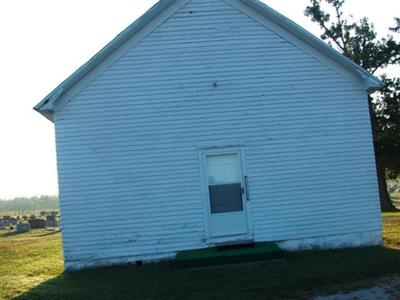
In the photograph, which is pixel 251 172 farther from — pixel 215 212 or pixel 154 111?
pixel 154 111

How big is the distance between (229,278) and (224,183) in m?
3.26

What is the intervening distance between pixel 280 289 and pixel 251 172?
14.8 feet

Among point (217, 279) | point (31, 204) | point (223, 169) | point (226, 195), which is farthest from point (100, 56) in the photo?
point (31, 204)

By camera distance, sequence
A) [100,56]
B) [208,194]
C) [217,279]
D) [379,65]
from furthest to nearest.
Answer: [379,65], [208,194], [100,56], [217,279]

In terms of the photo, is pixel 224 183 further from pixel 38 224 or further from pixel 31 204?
pixel 31 204

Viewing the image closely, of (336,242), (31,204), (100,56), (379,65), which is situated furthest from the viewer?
(31,204)

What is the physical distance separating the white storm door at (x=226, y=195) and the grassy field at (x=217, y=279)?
1429 millimetres

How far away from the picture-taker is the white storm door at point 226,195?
12.8 m

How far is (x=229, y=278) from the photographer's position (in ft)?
32.9

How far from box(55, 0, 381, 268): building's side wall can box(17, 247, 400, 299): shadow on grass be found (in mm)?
961

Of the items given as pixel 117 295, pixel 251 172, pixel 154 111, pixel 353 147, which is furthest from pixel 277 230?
pixel 117 295

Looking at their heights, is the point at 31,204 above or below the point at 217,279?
above

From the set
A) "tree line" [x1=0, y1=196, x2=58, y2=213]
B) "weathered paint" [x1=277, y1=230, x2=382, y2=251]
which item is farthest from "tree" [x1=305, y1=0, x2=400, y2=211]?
"tree line" [x1=0, y1=196, x2=58, y2=213]

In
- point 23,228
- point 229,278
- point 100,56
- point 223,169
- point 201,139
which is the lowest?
point 229,278
